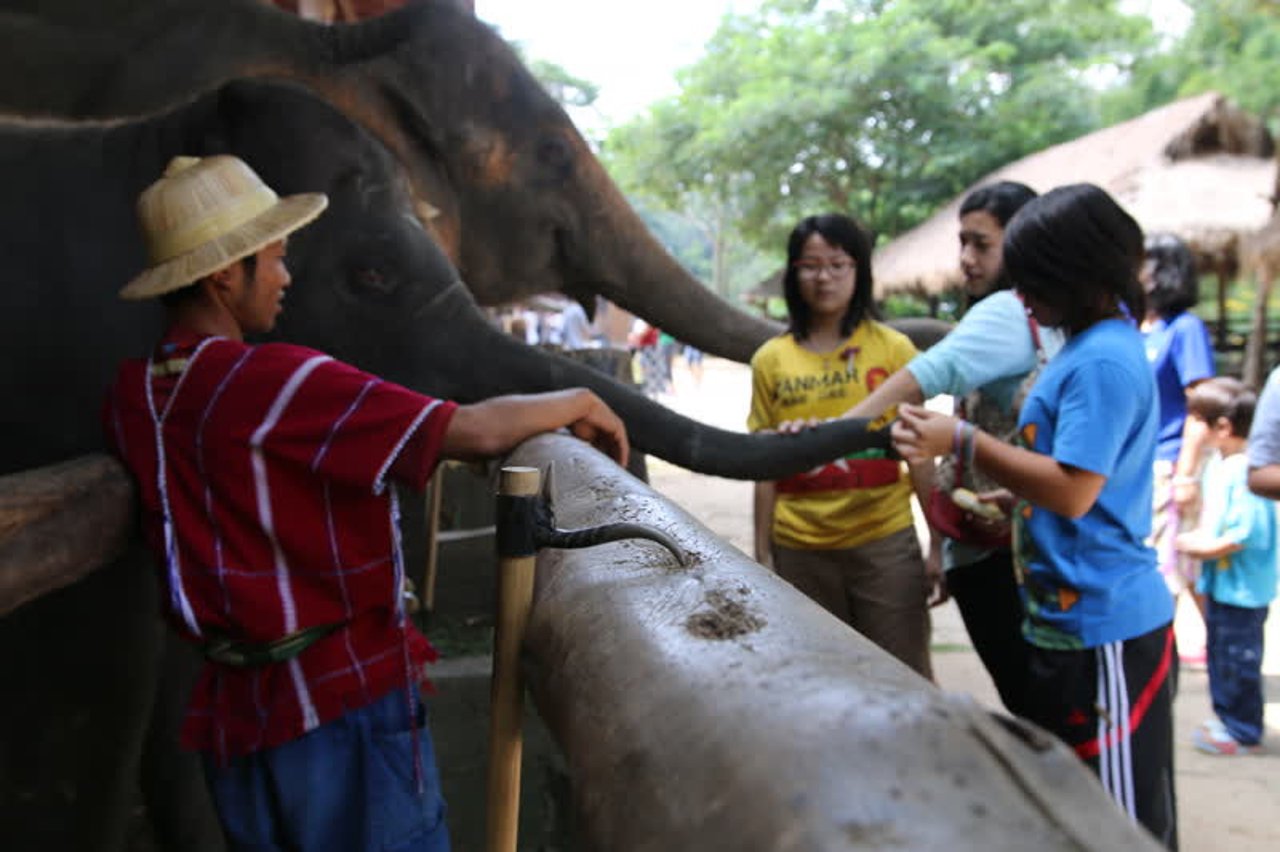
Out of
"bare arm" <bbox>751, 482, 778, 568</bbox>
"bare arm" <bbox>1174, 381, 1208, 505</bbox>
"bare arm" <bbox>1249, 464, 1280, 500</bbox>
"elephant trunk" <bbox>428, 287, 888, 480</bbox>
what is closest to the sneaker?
"bare arm" <bbox>1174, 381, 1208, 505</bbox>

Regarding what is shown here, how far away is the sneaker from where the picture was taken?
3604 mm

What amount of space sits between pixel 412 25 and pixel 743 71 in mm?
18497

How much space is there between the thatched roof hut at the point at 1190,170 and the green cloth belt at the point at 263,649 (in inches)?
479

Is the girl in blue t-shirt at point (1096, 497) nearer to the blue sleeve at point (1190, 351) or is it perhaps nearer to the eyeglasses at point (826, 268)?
the eyeglasses at point (826, 268)

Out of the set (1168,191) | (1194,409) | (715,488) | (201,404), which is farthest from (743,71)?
(201,404)

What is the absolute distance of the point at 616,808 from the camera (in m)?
0.63

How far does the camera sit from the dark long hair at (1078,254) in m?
1.81

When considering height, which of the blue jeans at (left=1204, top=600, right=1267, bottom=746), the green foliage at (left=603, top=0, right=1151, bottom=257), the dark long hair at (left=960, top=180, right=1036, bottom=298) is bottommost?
the blue jeans at (left=1204, top=600, right=1267, bottom=746)

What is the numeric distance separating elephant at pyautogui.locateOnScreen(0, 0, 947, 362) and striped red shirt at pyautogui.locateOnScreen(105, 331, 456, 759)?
5.49 feet

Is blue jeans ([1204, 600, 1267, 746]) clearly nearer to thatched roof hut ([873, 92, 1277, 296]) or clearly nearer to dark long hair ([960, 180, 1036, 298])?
dark long hair ([960, 180, 1036, 298])

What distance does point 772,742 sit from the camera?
55 centimetres

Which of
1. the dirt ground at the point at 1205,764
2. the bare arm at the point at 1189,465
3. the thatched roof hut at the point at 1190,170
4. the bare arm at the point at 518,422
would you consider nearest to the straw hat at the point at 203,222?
the bare arm at the point at 518,422

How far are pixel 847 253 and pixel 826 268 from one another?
0.25ft

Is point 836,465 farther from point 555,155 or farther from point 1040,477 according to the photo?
point 555,155
